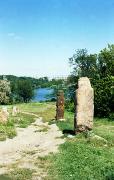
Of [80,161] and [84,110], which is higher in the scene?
[84,110]

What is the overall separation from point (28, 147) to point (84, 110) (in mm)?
5352

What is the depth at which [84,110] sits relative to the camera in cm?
2983

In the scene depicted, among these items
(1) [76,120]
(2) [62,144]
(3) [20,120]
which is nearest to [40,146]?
(2) [62,144]

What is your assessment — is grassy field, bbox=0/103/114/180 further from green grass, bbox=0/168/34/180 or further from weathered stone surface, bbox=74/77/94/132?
weathered stone surface, bbox=74/77/94/132

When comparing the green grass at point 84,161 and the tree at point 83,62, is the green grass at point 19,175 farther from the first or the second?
the tree at point 83,62

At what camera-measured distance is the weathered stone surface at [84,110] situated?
96.9ft

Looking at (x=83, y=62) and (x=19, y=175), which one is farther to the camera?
(x=83, y=62)

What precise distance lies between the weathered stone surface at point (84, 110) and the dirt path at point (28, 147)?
171 cm

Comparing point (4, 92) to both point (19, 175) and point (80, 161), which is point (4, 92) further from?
point (19, 175)

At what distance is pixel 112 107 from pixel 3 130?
23.9 meters

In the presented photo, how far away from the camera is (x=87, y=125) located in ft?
96.7

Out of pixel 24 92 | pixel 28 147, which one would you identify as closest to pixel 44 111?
pixel 28 147

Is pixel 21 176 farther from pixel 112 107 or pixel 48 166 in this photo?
pixel 112 107

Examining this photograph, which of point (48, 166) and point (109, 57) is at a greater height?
point (109, 57)
